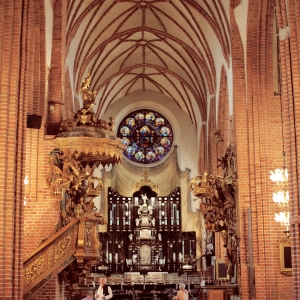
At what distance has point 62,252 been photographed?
15078mm

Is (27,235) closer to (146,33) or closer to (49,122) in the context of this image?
(49,122)

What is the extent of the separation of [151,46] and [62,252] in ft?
59.9

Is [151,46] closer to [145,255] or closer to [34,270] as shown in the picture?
[145,255]

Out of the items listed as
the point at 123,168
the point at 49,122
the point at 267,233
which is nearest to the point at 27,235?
the point at 49,122

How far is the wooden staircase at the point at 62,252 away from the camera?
47.4 feet

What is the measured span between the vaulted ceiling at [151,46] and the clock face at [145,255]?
7.58 m

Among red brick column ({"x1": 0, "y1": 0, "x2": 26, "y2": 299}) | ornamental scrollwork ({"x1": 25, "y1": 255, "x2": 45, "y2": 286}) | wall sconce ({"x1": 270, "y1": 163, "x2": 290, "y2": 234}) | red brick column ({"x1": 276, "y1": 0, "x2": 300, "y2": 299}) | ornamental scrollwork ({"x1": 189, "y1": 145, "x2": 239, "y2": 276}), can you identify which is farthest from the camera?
ornamental scrollwork ({"x1": 189, "y1": 145, "x2": 239, "y2": 276})

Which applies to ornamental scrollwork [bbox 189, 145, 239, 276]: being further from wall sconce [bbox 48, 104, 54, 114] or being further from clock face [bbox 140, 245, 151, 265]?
clock face [bbox 140, 245, 151, 265]

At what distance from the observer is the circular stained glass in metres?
36.8

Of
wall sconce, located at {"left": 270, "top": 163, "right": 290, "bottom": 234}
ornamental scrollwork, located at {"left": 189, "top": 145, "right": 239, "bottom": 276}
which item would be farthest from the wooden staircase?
ornamental scrollwork, located at {"left": 189, "top": 145, "right": 239, "bottom": 276}

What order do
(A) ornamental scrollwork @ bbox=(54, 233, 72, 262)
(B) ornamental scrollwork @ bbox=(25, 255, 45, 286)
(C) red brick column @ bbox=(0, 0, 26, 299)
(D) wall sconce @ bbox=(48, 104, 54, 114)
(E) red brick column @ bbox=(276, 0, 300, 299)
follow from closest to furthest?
1. (C) red brick column @ bbox=(0, 0, 26, 299)
2. (E) red brick column @ bbox=(276, 0, 300, 299)
3. (B) ornamental scrollwork @ bbox=(25, 255, 45, 286)
4. (A) ornamental scrollwork @ bbox=(54, 233, 72, 262)
5. (D) wall sconce @ bbox=(48, 104, 54, 114)

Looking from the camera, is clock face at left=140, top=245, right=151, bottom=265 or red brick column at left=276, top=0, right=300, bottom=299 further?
clock face at left=140, top=245, right=151, bottom=265

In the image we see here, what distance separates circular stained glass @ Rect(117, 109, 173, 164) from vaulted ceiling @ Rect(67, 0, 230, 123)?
1587 millimetres

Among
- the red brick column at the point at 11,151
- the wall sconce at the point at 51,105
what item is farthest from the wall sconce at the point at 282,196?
the red brick column at the point at 11,151
